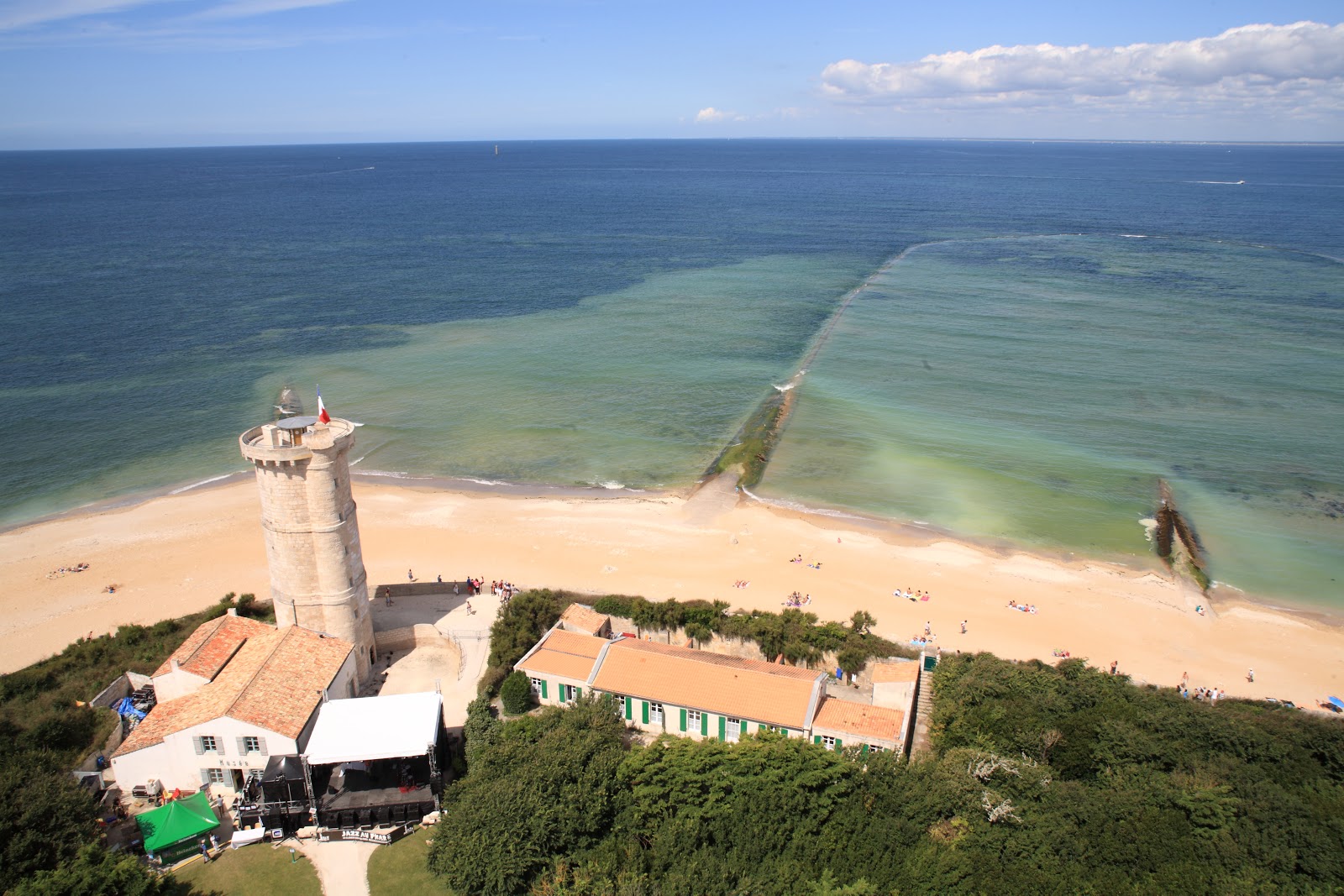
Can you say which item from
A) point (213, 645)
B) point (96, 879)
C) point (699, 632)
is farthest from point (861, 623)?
point (96, 879)

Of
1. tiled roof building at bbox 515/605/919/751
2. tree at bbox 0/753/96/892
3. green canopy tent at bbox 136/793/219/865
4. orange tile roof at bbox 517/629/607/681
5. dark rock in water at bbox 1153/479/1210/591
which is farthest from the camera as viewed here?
dark rock in water at bbox 1153/479/1210/591

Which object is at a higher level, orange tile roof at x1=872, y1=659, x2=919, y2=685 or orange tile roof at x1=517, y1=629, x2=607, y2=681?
orange tile roof at x1=517, y1=629, x2=607, y2=681

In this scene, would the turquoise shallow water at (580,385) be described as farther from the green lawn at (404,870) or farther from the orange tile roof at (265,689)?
the green lawn at (404,870)

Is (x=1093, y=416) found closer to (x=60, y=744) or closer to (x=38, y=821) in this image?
(x=60, y=744)

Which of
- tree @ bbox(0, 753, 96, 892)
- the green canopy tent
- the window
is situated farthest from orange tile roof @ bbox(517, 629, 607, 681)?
tree @ bbox(0, 753, 96, 892)

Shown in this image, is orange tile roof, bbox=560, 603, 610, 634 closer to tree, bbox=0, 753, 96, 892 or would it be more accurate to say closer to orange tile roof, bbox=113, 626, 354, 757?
orange tile roof, bbox=113, 626, 354, 757

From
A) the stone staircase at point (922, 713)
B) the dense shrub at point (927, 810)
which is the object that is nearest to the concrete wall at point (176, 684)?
the dense shrub at point (927, 810)

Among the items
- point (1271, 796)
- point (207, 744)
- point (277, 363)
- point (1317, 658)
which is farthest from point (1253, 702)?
point (277, 363)
